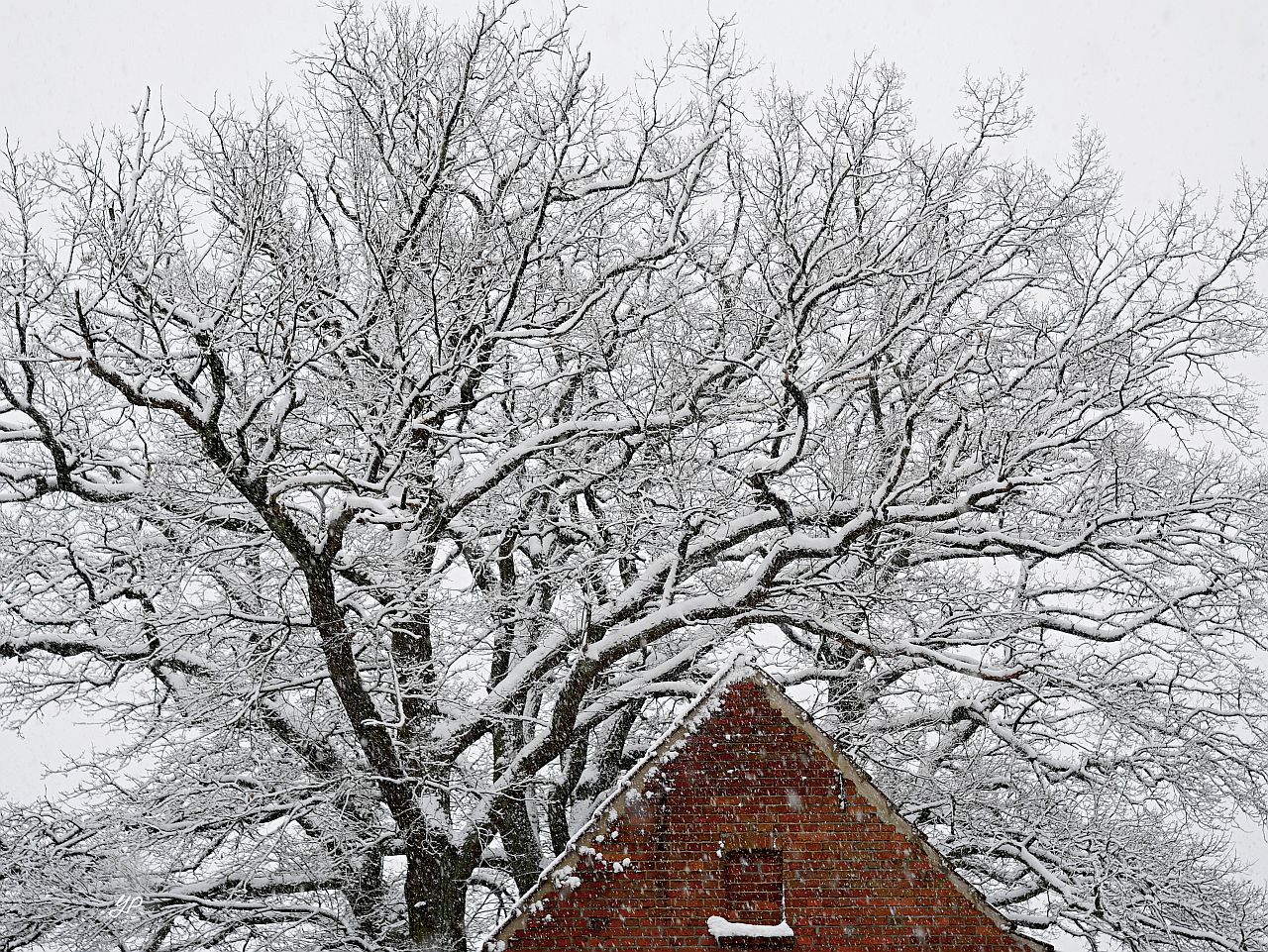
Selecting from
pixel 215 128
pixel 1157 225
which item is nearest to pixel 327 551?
pixel 215 128

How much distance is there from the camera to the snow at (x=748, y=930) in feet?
28.8

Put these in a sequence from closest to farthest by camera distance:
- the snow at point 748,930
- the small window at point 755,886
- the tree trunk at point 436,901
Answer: the snow at point 748,930 → the small window at point 755,886 → the tree trunk at point 436,901

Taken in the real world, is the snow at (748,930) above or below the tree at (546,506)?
below

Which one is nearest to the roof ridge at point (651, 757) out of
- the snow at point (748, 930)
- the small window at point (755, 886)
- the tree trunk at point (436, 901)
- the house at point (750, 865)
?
the house at point (750, 865)

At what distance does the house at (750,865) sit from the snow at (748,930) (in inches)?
0.4

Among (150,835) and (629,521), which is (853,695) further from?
(150,835)

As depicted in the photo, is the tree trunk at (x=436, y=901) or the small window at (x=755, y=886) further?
the tree trunk at (x=436, y=901)

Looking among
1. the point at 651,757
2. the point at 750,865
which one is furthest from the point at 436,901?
the point at 750,865

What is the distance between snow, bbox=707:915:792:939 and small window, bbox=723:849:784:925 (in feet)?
0.22

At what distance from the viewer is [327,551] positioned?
11.4 meters

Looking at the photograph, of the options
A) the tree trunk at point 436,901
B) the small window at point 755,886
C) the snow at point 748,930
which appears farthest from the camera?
the tree trunk at point 436,901

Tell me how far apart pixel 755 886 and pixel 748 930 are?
0.33 m

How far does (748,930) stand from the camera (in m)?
8.78

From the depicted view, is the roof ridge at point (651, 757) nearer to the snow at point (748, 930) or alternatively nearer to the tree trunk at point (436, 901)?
the snow at point (748, 930)
